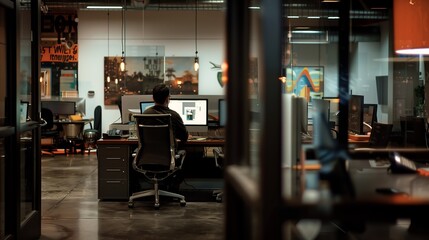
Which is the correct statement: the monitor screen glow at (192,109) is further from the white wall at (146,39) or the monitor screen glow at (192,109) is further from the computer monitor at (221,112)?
the white wall at (146,39)

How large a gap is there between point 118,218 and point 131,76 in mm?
8249

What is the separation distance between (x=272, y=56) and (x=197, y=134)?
6.40 meters

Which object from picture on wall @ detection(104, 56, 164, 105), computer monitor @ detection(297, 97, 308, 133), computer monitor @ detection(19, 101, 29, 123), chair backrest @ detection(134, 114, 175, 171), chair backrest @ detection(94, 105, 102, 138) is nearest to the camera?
computer monitor @ detection(297, 97, 308, 133)

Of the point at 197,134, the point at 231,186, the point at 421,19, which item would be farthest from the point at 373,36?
the point at 231,186

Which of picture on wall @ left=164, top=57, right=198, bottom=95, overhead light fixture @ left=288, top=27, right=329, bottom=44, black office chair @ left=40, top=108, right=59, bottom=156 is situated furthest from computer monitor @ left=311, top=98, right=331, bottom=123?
picture on wall @ left=164, top=57, right=198, bottom=95

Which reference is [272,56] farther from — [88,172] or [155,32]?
[155,32]

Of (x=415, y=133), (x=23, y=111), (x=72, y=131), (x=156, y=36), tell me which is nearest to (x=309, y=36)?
(x=156, y=36)

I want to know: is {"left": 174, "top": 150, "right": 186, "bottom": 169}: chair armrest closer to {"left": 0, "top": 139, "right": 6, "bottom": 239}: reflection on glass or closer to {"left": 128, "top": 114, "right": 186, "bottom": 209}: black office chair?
{"left": 128, "top": 114, "right": 186, "bottom": 209}: black office chair

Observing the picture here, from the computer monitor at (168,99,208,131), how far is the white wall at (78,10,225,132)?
633 centimetres

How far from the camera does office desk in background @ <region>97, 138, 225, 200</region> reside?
22.0 feet

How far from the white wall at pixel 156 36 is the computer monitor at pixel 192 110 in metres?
6.33

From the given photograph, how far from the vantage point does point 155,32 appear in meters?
13.7

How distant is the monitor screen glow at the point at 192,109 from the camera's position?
7430 millimetres

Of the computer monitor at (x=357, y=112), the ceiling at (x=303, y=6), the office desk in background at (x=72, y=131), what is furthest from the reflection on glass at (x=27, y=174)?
the office desk in background at (x=72, y=131)
